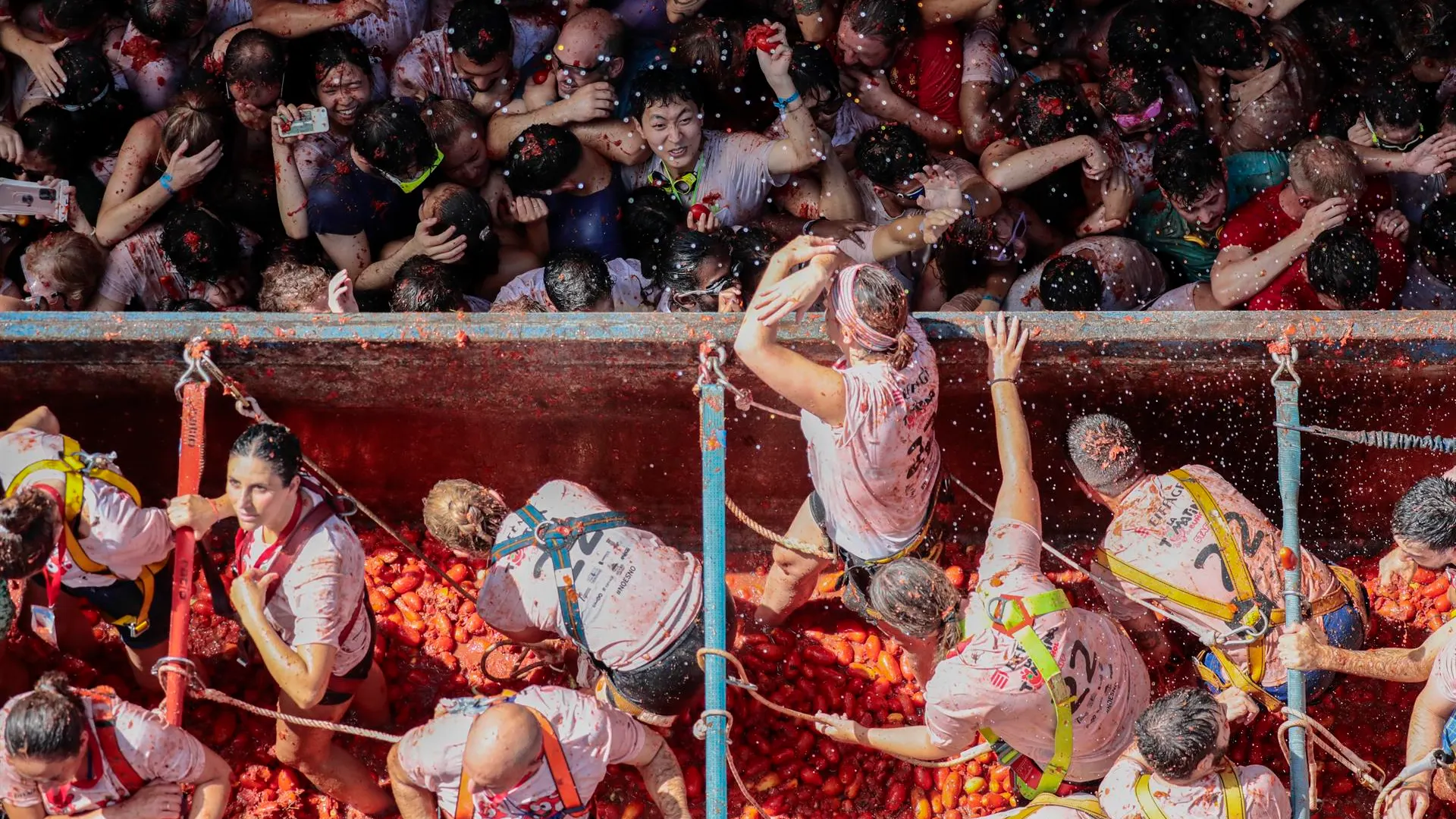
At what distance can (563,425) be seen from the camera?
6441 mm

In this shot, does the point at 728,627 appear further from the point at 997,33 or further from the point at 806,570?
the point at 997,33

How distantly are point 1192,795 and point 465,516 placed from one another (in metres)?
2.63

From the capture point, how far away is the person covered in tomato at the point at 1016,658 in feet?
15.7

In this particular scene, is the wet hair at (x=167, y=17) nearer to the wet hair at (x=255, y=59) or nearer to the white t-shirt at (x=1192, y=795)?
the wet hair at (x=255, y=59)

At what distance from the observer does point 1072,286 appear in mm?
6371

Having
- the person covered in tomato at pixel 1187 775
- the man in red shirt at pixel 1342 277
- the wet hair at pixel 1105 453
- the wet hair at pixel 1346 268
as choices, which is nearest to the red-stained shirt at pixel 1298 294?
the man in red shirt at pixel 1342 277

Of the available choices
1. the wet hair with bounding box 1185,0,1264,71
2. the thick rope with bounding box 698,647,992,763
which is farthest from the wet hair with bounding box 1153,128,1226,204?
the thick rope with bounding box 698,647,992,763

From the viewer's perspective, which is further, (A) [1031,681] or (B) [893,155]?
(B) [893,155]

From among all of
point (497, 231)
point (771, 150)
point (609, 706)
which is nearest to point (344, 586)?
point (609, 706)

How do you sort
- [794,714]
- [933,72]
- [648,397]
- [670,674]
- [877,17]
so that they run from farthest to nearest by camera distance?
[933,72] → [877,17] → [648,397] → [794,714] → [670,674]

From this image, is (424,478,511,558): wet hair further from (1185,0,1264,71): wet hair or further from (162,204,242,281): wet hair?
(1185,0,1264,71): wet hair

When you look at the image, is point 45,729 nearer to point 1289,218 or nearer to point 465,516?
point 465,516

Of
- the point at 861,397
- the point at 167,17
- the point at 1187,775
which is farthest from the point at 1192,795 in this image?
the point at 167,17

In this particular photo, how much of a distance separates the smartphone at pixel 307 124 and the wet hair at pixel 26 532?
253cm
